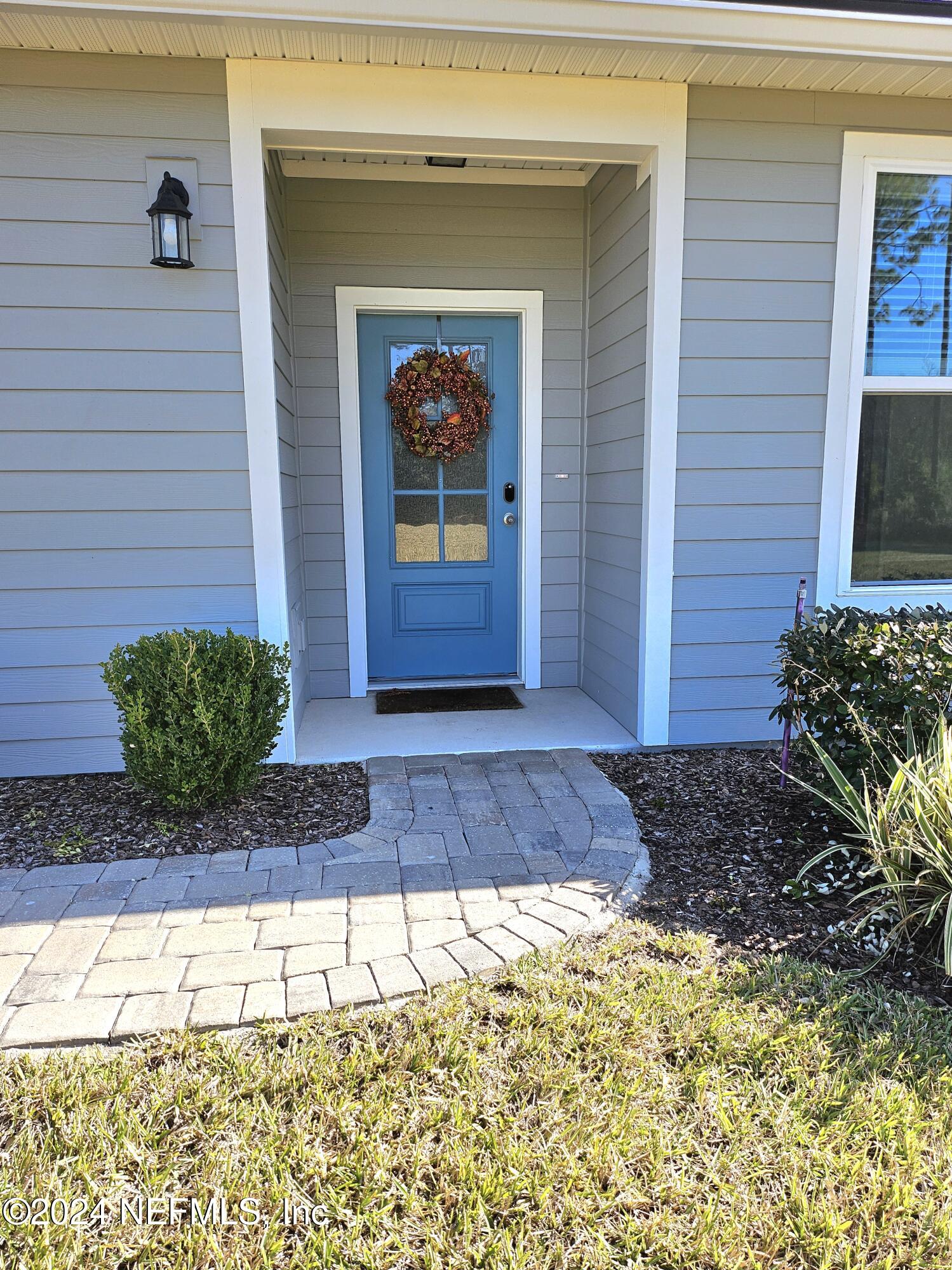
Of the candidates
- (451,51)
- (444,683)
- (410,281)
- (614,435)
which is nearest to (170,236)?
(451,51)

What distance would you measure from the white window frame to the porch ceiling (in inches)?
9.7

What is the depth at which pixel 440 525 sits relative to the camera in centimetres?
461

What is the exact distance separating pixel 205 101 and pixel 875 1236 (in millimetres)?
3815

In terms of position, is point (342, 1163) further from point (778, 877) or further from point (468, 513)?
point (468, 513)

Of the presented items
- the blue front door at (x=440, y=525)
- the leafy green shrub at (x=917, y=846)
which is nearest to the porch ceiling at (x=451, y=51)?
the blue front door at (x=440, y=525)

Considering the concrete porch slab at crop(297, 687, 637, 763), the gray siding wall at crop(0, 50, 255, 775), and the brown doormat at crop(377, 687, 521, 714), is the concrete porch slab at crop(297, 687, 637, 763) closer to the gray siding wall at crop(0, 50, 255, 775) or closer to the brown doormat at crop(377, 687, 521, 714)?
the brown doormat at crop(377, 687, 521, 714)

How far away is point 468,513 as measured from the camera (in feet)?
15.2

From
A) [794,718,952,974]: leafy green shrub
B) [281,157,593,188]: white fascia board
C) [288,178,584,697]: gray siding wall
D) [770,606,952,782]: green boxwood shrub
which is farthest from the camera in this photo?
[288,178,584,697]: gray siding wall

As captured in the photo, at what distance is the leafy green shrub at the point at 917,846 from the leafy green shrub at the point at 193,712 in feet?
6.11

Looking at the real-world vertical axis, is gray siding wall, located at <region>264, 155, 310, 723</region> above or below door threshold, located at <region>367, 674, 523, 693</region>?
above

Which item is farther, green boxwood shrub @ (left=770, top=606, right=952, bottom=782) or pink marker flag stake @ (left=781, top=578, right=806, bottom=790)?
pink marker flag stake @ (left=781, top=578, right=806, bottom=790)

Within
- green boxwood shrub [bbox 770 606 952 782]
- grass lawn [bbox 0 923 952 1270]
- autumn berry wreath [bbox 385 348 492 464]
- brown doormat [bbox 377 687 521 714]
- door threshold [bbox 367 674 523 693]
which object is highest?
autumn berry wreath [bbox 385 348 492 464]

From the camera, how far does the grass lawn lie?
1382mm

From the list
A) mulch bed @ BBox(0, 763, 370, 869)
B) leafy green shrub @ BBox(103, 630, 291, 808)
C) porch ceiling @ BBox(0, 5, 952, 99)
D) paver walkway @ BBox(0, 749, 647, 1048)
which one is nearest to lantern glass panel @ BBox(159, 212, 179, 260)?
porch ceiling @ BBox(0, 5, 952, 99)
